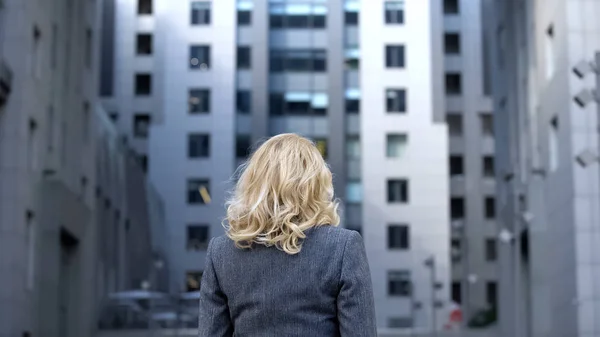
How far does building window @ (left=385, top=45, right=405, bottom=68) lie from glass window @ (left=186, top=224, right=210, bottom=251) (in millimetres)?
8908

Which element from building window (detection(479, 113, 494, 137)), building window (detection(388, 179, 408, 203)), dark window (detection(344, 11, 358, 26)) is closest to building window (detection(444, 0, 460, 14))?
dark window (detection(344, 11, 358, 26))

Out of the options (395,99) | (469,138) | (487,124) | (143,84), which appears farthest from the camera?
(487,124)

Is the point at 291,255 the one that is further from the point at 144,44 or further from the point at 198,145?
the point at 144,44

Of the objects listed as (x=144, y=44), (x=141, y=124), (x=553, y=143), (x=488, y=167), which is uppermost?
(x=144, y=44)

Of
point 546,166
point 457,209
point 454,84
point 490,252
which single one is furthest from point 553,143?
point 490,252

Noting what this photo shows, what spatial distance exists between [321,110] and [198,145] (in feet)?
14.9

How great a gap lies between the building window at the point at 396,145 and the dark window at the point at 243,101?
5.08 m

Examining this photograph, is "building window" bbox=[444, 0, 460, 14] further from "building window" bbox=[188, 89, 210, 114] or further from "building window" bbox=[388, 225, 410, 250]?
"building window" bbox=[188, 89, 210, 114]

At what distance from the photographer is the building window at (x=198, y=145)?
150 feet

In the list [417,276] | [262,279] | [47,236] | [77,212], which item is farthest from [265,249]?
[417,276]

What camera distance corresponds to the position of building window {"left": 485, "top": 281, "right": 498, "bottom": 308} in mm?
52531

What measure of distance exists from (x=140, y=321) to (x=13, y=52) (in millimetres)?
15848

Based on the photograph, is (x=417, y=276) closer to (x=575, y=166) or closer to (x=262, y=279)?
(x=575, y=166)

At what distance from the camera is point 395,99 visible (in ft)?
153
